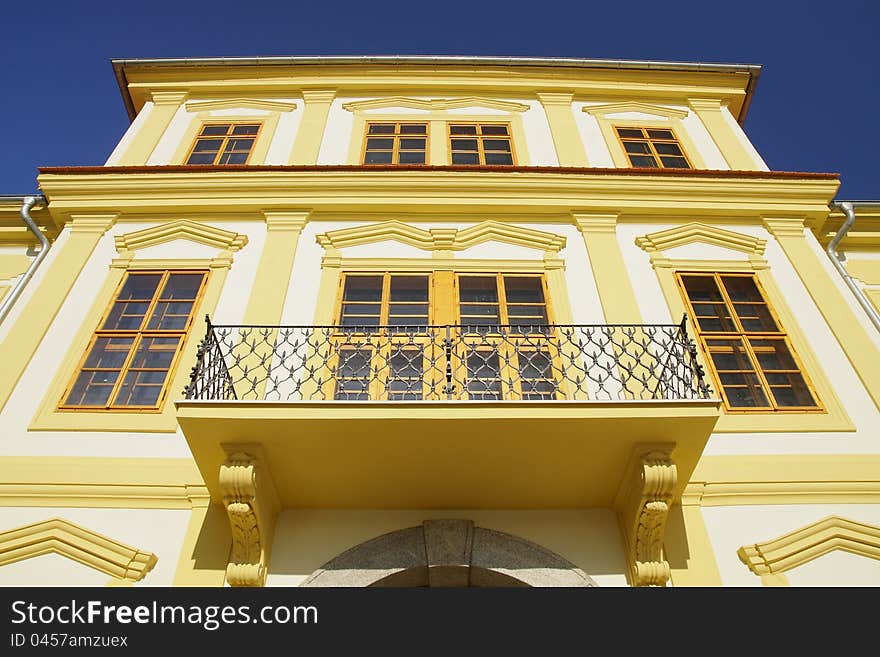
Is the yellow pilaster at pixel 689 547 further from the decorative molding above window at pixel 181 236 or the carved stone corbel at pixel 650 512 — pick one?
the decorative molding above window at pixel 181 236

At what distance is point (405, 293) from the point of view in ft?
26.0

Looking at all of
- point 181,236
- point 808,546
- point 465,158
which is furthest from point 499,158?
point 808,546

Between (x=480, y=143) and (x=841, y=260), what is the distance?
536 centimetres

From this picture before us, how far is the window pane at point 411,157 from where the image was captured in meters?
10.1

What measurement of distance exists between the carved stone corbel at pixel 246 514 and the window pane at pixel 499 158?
6.24 meters

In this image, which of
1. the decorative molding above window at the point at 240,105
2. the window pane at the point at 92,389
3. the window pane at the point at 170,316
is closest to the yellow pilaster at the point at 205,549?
the window pane at the point at 92,389

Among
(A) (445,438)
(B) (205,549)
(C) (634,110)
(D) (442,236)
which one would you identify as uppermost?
(C) (634,110)

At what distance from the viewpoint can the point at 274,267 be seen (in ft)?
26.2

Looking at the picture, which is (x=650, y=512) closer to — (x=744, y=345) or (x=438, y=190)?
(x=744, y=345)

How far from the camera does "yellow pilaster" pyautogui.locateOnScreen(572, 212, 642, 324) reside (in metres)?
7.45

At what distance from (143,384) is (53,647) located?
2.88 meters

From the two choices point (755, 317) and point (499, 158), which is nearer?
point (755, 317)

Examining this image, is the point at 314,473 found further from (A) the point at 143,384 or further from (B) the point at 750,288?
(B) the point at 750,288

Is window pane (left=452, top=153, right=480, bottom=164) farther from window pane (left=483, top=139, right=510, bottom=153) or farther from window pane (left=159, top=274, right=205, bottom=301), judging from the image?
window pane (left=159, top=274, right=205, bottom=301)
